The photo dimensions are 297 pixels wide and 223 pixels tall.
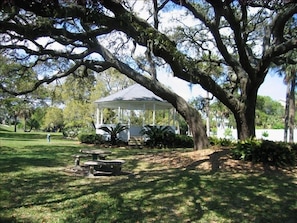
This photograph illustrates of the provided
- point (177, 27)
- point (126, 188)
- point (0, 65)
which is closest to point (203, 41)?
point (177, 27)

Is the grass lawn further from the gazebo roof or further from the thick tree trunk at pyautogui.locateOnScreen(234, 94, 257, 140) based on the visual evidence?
the gazebo roof

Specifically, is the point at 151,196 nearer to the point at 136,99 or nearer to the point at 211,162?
the point at 211,162

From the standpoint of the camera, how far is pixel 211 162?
10773mm

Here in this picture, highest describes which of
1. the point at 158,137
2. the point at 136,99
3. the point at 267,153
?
the point at 136,99

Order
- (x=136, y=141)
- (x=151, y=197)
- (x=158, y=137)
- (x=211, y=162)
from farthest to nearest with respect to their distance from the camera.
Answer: (x=136, y=141) < (x=158, y=137) < (x=211, y=162) < (x=151, y=197)

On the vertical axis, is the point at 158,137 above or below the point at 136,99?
below

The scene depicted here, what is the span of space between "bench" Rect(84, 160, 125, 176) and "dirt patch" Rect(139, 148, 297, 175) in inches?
83.9

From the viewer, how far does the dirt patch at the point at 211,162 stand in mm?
9922

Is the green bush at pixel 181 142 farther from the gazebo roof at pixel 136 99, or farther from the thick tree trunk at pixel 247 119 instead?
the thick tree trunk at pixel 247 119

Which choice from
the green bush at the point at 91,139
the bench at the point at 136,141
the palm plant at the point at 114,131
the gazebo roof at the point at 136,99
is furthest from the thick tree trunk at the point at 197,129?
the green bush at the point at 91,139

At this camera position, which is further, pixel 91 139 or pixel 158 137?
pixel 91 139

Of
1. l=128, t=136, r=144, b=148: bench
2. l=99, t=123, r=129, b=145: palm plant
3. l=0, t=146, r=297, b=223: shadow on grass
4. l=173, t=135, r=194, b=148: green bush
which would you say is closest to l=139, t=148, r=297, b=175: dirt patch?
l=0, t=146, r=297, b=223: shadow on grass

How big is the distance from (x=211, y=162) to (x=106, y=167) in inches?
135

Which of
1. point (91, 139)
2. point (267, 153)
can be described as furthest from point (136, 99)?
point (267, 153)
